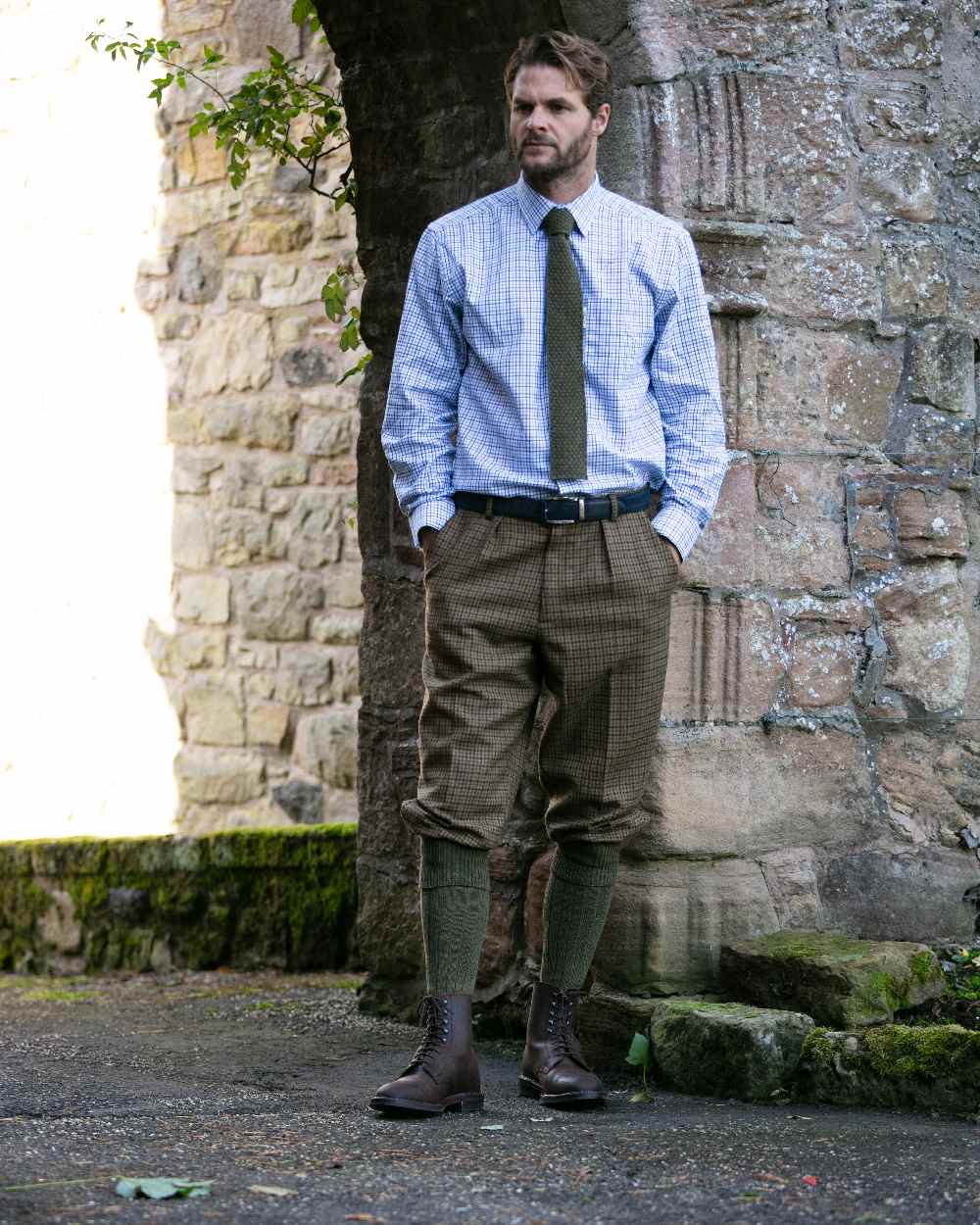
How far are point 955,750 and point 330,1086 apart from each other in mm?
1524

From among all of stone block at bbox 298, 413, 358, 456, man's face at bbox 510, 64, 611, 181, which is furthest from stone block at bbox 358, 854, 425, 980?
stone block at bbox 298, 413, 358, 456

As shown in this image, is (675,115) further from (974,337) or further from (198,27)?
(198,27)

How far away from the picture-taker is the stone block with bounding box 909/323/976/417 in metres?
3.81

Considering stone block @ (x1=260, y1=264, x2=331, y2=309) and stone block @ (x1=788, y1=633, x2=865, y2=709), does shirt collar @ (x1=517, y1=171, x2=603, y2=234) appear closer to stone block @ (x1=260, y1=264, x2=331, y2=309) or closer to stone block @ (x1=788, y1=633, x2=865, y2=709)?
stone block @ (x1=788, y1=633, x2=865, y2=709)

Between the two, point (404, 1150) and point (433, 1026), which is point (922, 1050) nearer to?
point (433, 1026)

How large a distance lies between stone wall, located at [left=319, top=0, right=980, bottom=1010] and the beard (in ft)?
1.49

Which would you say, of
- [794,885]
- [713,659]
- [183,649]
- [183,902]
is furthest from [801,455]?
[183,649]

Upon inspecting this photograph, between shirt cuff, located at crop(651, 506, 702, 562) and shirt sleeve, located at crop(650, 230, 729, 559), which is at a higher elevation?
shirt sleeve, located at crop(650, 230, 729, 559)

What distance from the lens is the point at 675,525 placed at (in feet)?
10.3

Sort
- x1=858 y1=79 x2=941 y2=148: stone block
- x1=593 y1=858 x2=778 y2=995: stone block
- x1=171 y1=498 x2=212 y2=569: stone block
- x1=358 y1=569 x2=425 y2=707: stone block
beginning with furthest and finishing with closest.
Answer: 1. x1=171 y1=498 x2=212 y2=569: stone block
2. x1=358 y1=569 x2=425 y2=707: stone block
3. x1=858 y1=79 x2=941 y2=148: stone block
4. x1=593 y1=858 x2=778 y2=995: stone block

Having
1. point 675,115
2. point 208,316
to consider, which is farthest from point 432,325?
point 208,316

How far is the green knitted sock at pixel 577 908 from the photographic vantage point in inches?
127

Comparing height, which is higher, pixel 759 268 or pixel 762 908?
pixel 759 268

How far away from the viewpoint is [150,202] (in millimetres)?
7195
